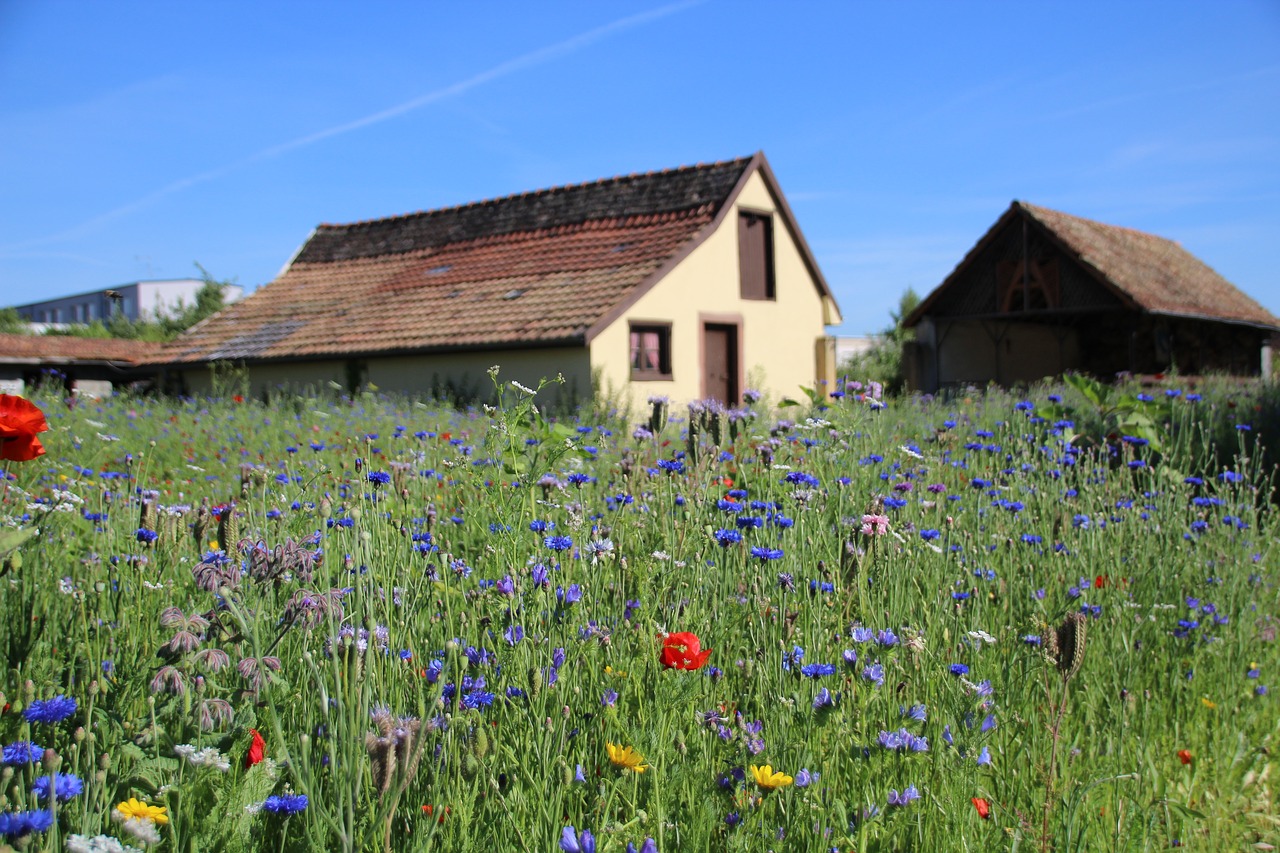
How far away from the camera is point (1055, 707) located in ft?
9.68

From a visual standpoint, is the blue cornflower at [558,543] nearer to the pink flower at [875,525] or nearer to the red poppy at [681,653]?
the red poppy at [681,653]

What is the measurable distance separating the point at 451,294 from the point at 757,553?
1766cm

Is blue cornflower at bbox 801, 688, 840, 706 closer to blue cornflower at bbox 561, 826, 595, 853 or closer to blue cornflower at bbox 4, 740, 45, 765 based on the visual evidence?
blue cornflower at bbox 561, 826, 595, 853

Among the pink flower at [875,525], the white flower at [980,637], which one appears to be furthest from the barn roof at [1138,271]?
the pink flower at [875,525]

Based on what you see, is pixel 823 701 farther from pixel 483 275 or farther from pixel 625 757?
pixel 483 275

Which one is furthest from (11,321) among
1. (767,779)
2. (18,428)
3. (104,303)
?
(767,779)

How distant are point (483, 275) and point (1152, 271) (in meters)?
16.6

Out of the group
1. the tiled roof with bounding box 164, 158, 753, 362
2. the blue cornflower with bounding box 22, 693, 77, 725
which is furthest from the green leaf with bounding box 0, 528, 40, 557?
the tiled roof with bounding box 164, 158, 753, 362

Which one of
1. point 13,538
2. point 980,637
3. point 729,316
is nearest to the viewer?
point 13,538

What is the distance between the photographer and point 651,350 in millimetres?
17641

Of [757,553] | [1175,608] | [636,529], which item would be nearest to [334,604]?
[757,553]

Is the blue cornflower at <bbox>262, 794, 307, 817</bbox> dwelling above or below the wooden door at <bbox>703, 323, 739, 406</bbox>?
below

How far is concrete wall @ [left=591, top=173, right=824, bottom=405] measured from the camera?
55.0 ft

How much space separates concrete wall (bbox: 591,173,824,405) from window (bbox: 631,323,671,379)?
0.12m
